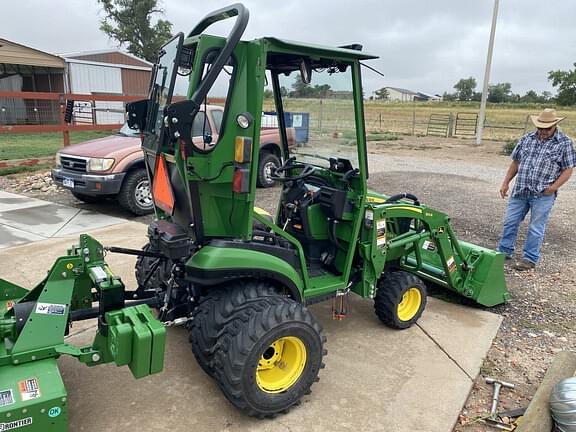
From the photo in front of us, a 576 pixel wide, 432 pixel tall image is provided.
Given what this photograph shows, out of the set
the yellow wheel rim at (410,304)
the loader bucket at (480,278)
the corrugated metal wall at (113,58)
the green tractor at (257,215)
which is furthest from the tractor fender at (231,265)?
the corrugated metal wall at (113,58)

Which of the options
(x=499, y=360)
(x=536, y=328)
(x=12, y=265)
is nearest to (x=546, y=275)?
(x=536, y=328)

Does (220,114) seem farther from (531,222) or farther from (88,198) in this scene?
(88,198)

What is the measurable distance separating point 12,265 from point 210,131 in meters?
3.68

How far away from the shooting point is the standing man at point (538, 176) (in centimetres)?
522

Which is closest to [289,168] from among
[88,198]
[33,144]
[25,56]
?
[88,198]

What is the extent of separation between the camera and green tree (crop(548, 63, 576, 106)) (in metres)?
40.1

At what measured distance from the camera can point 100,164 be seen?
7.27 m

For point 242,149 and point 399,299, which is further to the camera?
point 399,299

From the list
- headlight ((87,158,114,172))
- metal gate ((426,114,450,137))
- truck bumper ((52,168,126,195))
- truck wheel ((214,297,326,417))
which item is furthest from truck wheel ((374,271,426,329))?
metal gate ((426,114,450,137))

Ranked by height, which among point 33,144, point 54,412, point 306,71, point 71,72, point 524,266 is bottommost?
point 524,266

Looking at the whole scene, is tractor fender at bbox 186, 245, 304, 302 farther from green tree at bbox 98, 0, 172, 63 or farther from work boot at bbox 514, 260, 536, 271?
green tree at bbox 98, 0, 172, 63

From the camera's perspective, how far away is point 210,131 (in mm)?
2811

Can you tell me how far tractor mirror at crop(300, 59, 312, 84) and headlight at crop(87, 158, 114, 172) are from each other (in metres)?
4.80

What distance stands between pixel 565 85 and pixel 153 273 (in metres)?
46.4
